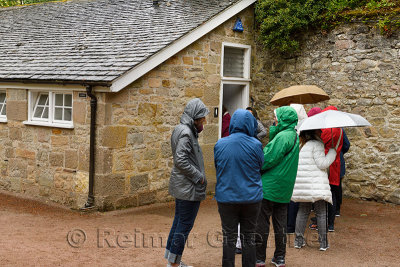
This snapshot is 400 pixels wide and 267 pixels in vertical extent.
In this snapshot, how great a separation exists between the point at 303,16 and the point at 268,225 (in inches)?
Answer: 244

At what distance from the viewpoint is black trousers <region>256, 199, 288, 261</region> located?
571cm

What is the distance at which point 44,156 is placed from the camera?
32.1 feet

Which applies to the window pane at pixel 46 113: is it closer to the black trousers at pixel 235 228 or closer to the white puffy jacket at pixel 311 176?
the white puffy jacket at pixel 311 176

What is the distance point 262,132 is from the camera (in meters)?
8.78

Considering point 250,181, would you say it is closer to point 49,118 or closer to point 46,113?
point 49,118

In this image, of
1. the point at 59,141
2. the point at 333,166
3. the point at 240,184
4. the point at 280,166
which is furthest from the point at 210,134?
the point at 240,184

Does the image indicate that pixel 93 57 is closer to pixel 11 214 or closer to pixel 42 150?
pixel 42 150

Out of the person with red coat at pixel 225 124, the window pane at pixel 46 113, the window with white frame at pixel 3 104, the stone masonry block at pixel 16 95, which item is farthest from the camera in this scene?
the window with white frame at pixel 3 104

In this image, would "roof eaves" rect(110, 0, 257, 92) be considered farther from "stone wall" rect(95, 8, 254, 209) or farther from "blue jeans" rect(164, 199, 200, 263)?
"blue jeans" rect(164, 199, 200, 263)

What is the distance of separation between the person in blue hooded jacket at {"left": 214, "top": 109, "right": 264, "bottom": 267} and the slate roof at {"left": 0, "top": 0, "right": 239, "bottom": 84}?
3.85 metres

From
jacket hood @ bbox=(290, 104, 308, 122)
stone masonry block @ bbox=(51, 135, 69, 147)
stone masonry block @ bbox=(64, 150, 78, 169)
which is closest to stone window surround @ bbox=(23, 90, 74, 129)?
stone masonry block @ bbox=(51, 135, 69, 147)

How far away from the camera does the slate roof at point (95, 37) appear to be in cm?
927

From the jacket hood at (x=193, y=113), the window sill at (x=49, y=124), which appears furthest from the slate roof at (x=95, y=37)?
the jacket hood at (x=193, y=113)

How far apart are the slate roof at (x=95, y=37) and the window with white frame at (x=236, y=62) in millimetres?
1030
